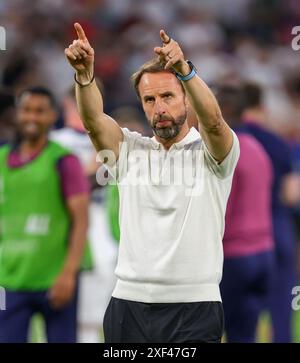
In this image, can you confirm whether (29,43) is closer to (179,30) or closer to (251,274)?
(179,30)

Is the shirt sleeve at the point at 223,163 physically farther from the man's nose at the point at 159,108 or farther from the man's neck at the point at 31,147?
the man's neck at the point at 31,147

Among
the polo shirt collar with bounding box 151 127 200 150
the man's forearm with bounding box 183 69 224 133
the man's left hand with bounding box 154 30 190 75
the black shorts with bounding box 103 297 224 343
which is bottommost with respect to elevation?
the black shorts with bounding box 103 297 224 343

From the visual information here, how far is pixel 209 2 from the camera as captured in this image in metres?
14.2

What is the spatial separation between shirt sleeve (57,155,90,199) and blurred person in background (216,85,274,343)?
99cm

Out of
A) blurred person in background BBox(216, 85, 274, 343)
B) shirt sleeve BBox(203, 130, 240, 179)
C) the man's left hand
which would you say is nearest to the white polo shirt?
shirt sleeve BBox(203, 130, 240, 179)

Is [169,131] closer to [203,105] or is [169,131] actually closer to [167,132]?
[167,132]

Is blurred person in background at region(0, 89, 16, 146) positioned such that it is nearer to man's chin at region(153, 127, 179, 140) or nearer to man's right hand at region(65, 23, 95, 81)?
man's right hand at region(65, 23, 95, 81)

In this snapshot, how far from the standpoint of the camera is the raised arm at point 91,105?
15.1 ft

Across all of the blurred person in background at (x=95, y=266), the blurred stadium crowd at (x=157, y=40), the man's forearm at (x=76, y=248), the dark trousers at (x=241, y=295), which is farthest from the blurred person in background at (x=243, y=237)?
the blurred stadium crowd at (x=157, y=40)

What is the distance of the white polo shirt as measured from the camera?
14.9ft

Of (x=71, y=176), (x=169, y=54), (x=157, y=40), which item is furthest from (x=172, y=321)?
(x=157, y=40)
